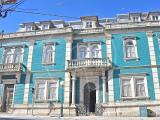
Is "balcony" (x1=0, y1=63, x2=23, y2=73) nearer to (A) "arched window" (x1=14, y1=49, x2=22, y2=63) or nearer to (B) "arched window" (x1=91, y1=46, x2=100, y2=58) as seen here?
(A) "arched window" (x1=14, y1=49, x2=22, y2=63)

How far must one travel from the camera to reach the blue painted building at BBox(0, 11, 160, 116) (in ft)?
58.4

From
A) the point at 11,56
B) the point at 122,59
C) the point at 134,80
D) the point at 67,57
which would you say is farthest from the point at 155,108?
the point at 11,56

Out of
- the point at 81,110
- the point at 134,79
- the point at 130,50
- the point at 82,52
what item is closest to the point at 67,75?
the point at 82,52

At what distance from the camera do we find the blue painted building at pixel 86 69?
58.4 feet

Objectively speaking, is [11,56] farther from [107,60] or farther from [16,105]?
[107,60]

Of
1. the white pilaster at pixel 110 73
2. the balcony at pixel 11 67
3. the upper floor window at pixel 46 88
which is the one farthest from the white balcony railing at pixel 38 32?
the upper floor window at pixel 46 88

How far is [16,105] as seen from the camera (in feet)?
64.1

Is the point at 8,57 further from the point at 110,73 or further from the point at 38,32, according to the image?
the point at 110,73

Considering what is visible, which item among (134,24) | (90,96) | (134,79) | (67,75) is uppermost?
(134,24)

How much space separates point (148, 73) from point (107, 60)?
4358 millimetres

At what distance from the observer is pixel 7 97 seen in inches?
811

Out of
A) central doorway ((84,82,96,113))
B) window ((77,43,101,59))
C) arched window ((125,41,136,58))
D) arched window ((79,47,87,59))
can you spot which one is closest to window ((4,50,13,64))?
window ((77,43,101,59))

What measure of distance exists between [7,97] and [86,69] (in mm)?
10009

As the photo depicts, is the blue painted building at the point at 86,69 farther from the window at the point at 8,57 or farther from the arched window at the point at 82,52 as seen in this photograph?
the window at the point at 8,57
